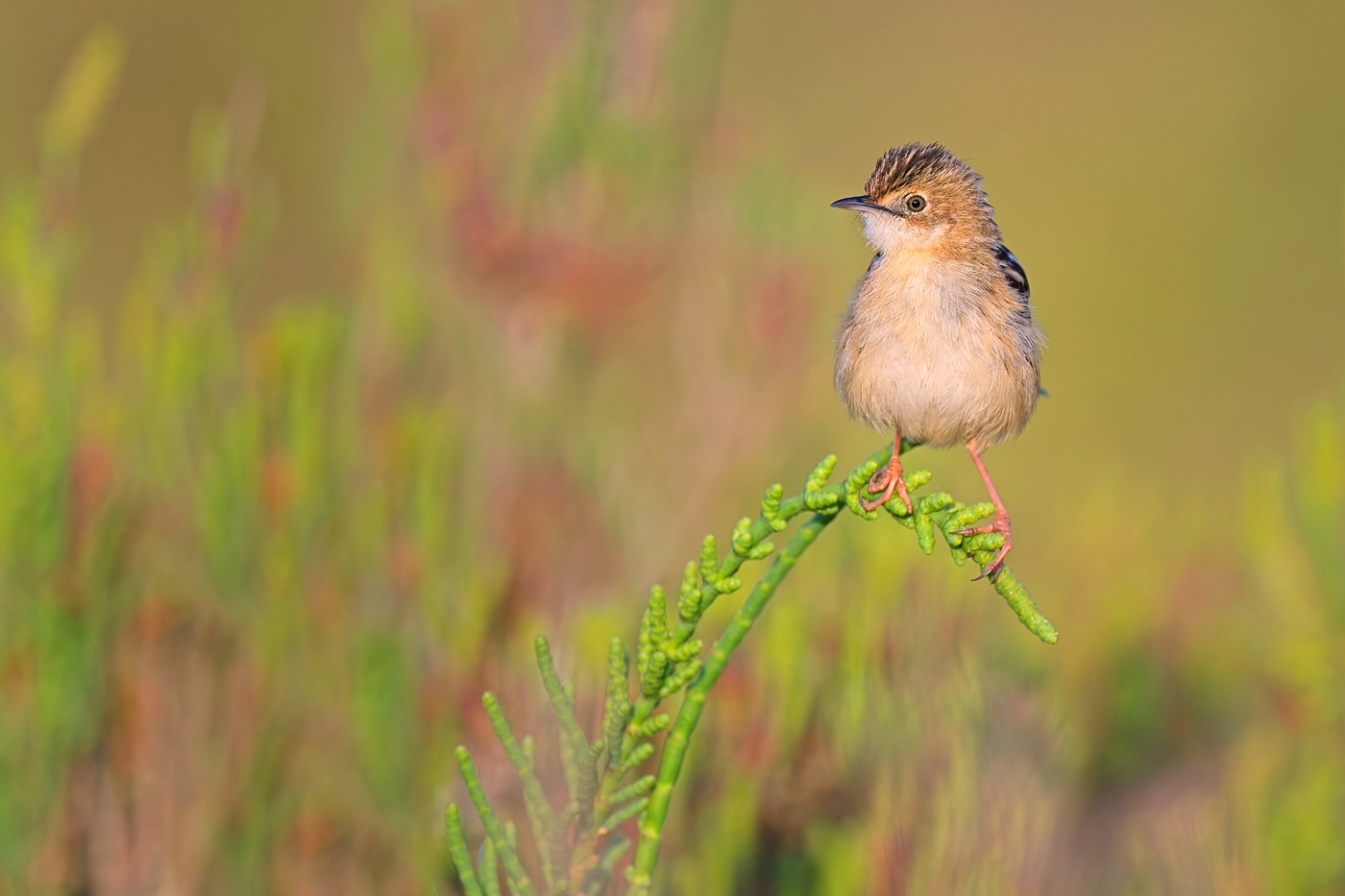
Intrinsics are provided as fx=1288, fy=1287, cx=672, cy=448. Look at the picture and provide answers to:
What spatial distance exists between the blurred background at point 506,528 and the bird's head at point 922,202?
78cm

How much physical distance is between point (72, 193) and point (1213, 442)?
623 cm

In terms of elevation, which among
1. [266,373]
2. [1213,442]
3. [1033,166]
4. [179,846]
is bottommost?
[179,846]

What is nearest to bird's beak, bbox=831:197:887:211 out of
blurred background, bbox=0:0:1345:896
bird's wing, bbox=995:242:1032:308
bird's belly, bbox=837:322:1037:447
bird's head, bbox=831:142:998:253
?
bird's head, bbox=831:142:998:253

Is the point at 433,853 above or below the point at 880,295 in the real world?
below

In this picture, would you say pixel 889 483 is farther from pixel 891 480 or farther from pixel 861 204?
pixel 861 204

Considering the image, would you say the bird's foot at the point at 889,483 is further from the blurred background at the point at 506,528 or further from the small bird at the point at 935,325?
the blurred background at the point at 506,528

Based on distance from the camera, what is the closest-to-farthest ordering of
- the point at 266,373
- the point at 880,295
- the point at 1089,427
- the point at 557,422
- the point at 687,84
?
the point at 880,295 → the point at 266,373 → the point at 557,422 → the point at 687,84 → the point at 1089,427

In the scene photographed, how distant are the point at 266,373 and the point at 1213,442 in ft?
19.1

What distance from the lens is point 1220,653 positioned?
4.29 m

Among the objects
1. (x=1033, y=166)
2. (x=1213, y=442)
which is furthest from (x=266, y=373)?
(x=1033, y=166)

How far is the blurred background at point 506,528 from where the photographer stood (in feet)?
9.93

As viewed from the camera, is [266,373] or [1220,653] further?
[1220,653]

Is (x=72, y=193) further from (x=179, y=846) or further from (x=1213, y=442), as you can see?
(x=1213, y=442)

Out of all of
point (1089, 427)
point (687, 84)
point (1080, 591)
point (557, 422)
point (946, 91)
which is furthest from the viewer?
point (946, 91)
